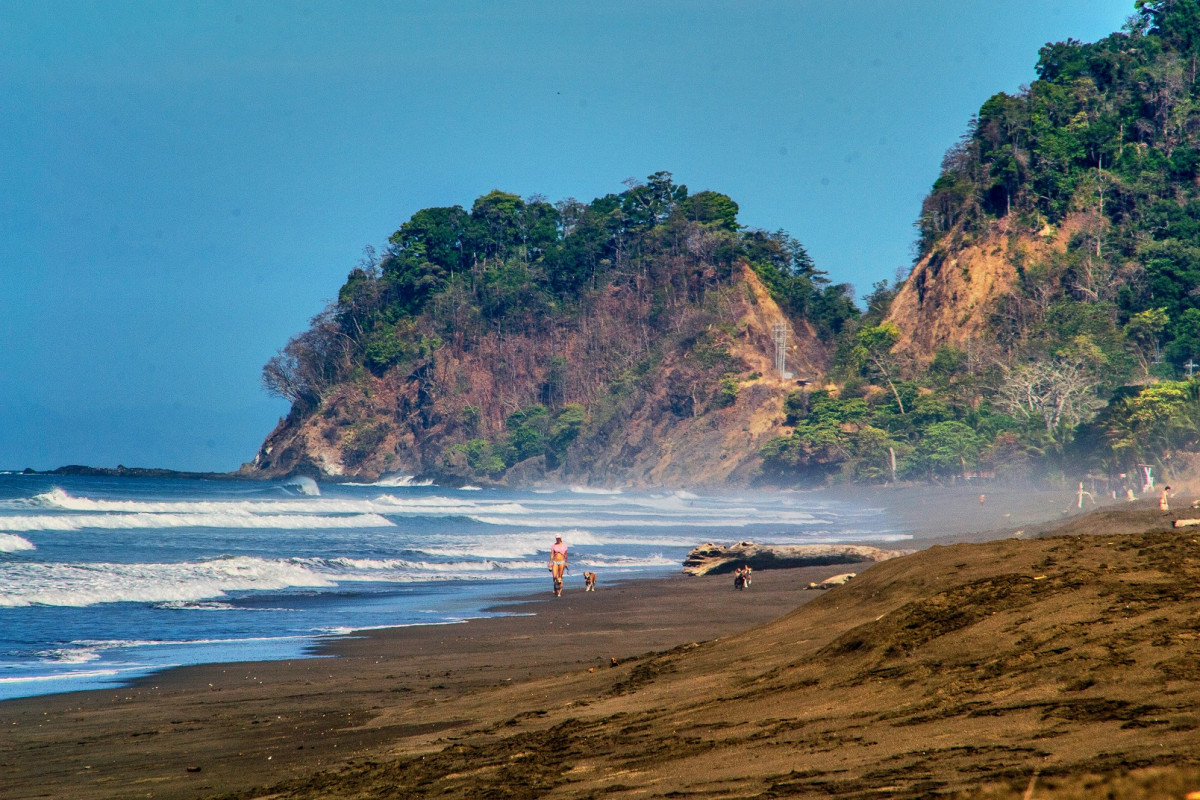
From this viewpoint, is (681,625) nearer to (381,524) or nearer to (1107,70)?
(381,524)

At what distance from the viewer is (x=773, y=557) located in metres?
21.0

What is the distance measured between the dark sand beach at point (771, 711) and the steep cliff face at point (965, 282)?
6972cm

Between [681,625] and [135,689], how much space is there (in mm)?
6513

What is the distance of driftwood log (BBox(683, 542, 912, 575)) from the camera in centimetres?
2075

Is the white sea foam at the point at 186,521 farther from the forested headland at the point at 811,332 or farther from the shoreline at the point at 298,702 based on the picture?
the forested headland at the point at 811,332

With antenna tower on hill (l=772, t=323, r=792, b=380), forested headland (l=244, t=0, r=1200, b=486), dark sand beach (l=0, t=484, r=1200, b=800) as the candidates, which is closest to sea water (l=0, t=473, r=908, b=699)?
dark sand beach (l=0, t=484, r=1200, b=800)

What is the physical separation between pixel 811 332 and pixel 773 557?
84.8m

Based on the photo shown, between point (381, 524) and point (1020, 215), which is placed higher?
point (1020, 215)

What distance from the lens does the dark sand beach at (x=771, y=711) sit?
4273mm

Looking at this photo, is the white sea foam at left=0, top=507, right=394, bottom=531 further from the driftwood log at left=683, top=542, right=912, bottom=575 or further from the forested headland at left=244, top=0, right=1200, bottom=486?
the forested headland at left=244, top=0, right=1200, bottom=486

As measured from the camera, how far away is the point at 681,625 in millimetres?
13438

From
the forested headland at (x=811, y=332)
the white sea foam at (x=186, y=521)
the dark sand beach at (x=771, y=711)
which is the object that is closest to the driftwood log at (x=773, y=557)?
the dark sand beach at (x=771, y=711)

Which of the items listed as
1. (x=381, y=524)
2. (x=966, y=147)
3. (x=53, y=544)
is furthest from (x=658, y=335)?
(x=53, y=544)

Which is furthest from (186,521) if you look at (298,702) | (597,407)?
(597,407)
